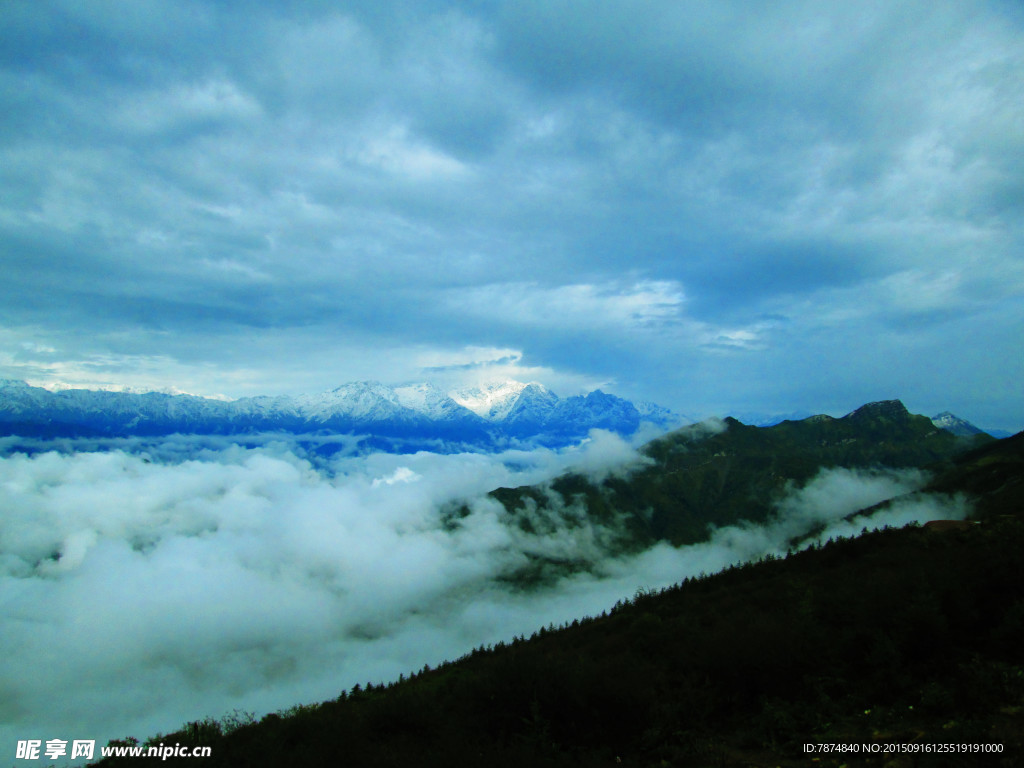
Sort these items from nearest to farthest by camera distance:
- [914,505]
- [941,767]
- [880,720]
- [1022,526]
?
1. [941,767]
2. [880,720]
3. [1022,526]
4. [914,505]

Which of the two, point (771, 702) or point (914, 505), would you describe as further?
point (914, 505)


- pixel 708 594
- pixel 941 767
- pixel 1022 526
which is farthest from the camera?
pixel 708 594

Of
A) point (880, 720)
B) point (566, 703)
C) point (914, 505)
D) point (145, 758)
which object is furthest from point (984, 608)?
point (914, 505)

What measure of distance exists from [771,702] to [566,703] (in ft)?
30.1

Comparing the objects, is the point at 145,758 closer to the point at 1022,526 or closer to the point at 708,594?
the point at 708,594

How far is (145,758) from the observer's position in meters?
21.9

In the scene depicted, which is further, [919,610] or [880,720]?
[919,610]

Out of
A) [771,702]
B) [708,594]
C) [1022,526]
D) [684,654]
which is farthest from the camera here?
[708,594]

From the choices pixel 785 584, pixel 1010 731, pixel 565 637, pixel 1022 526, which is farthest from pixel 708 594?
pixel 1010 731

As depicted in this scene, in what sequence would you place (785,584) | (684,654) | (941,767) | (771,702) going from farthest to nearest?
(785,584) → (684,654) → (771,702) → (941,767)

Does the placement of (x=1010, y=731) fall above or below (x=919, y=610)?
below

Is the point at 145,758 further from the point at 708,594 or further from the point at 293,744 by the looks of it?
the point at 708,594

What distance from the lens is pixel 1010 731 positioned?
1295 centimetres

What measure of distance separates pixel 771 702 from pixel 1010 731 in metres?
9.09
